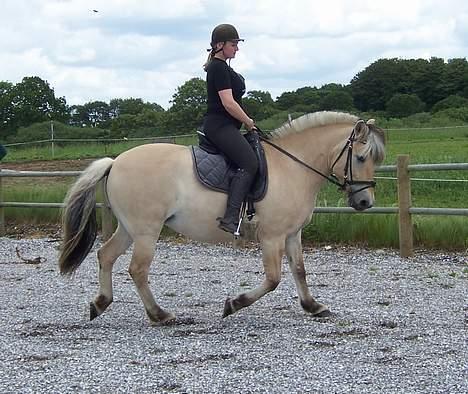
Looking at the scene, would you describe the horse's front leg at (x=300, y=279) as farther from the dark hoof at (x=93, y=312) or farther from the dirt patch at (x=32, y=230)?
the dirt patch at (x=32, y=230)

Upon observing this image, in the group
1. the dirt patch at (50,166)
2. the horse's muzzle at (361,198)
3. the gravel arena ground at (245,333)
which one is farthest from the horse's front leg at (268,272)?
the dirt patch at (50,166)

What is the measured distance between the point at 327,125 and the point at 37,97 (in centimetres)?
4281

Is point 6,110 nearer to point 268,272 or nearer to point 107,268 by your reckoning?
point 107,268

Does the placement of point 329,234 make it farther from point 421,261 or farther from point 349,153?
point 349,153

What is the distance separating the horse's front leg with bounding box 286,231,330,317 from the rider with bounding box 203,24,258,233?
672 mm

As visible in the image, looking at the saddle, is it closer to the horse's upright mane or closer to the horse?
the horse

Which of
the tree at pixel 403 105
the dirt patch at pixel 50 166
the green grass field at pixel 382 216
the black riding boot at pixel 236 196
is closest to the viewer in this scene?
the black riding boot at pixel 236 196

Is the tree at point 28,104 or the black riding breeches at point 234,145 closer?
the black riding breeches at point 234,145

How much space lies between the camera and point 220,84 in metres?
5.96

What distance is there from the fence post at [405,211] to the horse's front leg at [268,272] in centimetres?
374

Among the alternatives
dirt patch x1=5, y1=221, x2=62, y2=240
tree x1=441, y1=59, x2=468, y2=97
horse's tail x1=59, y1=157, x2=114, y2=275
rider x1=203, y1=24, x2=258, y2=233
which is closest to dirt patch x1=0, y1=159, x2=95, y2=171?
dirt patch x1=5, y1=221, x2=62, y2=240

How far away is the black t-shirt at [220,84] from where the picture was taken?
5977mm

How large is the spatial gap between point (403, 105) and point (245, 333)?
41008 millimetres

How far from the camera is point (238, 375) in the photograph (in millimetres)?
4422
